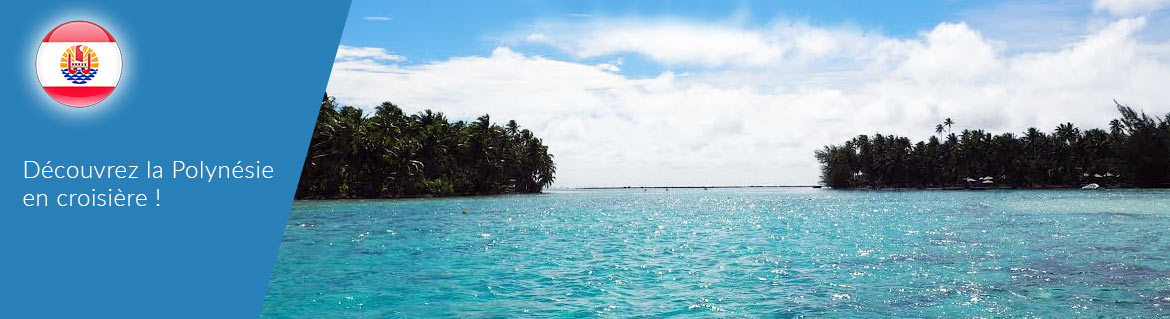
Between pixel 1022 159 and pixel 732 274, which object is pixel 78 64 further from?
pixel 1022 159

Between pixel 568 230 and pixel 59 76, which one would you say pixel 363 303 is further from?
pixel 568 230

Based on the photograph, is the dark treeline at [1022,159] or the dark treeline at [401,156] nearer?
the dark treeline at [401,156]

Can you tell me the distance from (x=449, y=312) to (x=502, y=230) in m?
28.4

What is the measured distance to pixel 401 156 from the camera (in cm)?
9925

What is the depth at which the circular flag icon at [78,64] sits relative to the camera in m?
13.1

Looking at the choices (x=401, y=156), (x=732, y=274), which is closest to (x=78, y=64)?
(x=732, y=274)

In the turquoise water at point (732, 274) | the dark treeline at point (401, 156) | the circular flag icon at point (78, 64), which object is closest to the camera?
the circular flag icon at point (78, 64)

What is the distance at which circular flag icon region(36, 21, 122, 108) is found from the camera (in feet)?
43.0

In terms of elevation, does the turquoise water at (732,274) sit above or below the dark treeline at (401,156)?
below

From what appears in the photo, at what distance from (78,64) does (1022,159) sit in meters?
165

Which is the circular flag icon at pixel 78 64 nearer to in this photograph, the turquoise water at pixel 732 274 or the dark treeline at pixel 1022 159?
the turquoise water at pixel 732 274

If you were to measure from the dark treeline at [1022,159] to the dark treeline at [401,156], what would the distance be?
86321 millimetres

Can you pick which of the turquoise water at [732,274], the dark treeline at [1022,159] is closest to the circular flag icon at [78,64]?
the turquoise water at [732,274]

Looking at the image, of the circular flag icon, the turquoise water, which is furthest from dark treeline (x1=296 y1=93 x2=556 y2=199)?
the circular flag icon
